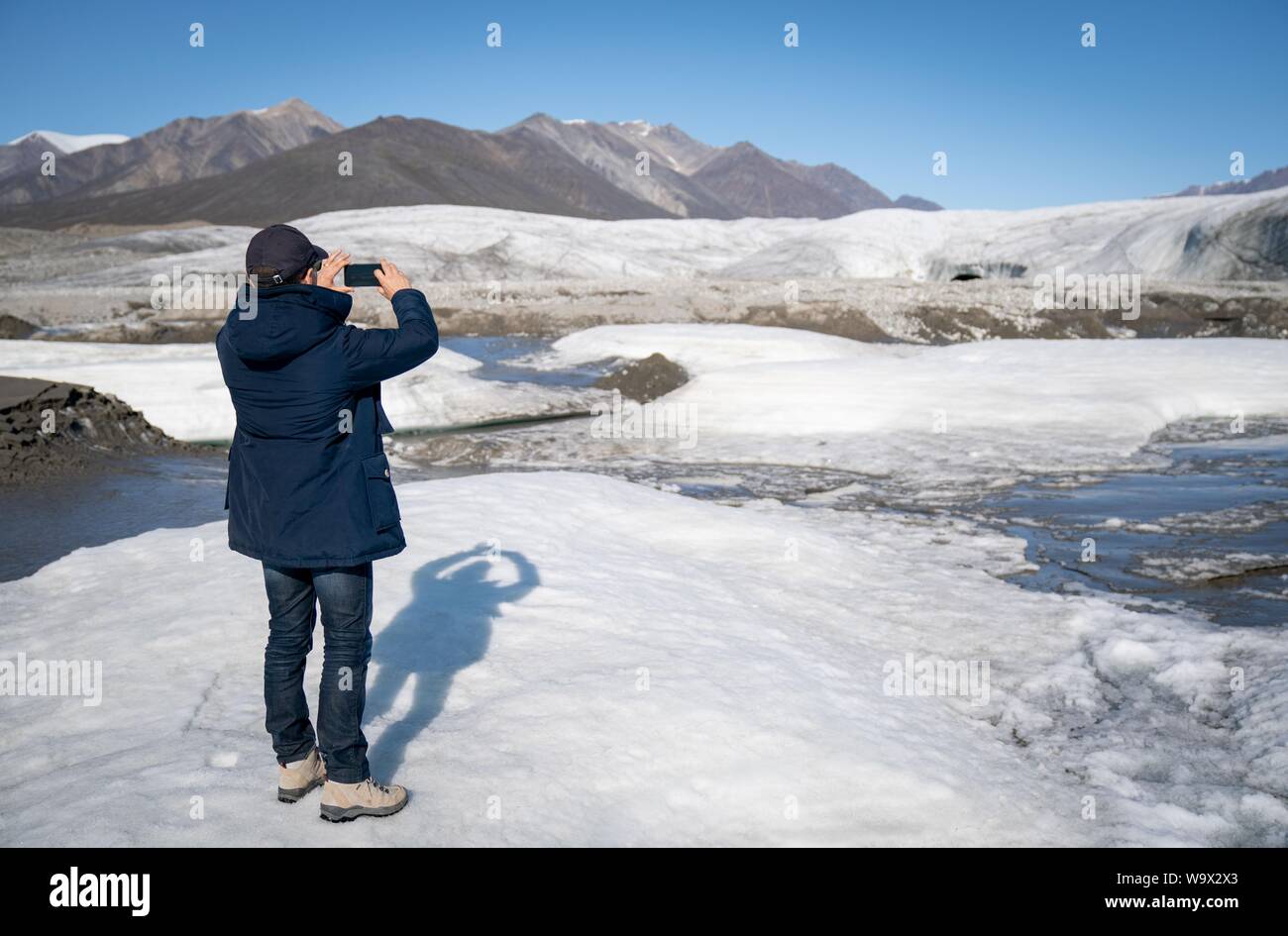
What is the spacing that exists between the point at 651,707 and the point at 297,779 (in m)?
1.51

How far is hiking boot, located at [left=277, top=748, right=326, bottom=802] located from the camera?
3107mm

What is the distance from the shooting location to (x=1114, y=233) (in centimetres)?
4538

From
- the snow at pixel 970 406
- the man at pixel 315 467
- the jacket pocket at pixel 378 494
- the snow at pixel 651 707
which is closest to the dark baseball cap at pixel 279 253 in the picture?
the man at pixel 315 467

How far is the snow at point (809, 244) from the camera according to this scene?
38.4 meters

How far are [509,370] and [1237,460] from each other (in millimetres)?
14301

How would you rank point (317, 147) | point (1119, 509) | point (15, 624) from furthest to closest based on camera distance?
point (317, 147)
point (1119, 509)
point (15, 624)

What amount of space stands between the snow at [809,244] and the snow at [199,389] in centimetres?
2770

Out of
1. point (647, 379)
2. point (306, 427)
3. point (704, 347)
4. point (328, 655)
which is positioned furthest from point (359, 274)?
point (704, 347)

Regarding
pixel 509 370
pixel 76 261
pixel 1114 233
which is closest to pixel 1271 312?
pixel 1114 233

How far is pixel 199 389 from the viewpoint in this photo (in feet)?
45.8

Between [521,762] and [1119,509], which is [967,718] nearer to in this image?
[521,762]

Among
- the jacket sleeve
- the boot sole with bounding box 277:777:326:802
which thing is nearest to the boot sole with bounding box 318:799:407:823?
the boot sole with bounding box 277:777:326:802

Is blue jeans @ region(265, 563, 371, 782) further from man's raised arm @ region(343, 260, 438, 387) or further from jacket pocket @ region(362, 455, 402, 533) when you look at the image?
man's raised arm @ region(343, 260, 438, 387)

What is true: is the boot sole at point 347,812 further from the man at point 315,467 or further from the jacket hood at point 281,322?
the jacket hood at point 281,322
